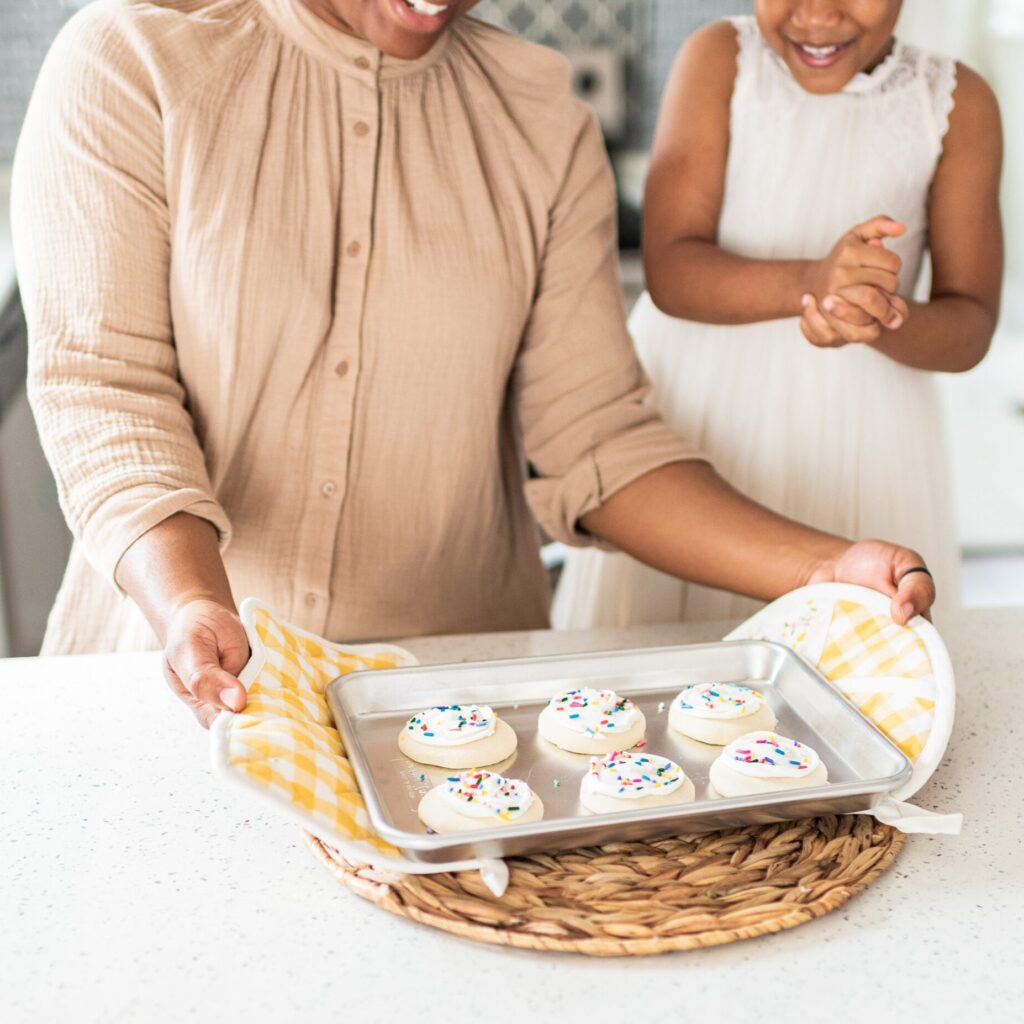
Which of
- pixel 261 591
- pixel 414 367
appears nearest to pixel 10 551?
pixel 261 591

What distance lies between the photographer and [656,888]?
855 mm

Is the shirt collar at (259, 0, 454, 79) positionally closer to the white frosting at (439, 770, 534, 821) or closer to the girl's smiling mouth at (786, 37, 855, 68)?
the girl's smiling mouth at (786, 37, 855, 68)

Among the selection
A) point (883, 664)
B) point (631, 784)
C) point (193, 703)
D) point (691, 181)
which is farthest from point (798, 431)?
point (193, 703)

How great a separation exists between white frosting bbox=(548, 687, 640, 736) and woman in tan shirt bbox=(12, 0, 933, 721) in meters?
0.26

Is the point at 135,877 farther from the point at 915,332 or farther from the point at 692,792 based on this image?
the point at 915,332

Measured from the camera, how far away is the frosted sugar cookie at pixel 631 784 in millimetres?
900

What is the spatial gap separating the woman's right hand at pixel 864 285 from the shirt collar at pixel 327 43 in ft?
1.57

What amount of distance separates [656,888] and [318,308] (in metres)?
0.71

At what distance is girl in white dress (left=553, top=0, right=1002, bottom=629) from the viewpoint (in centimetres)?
150

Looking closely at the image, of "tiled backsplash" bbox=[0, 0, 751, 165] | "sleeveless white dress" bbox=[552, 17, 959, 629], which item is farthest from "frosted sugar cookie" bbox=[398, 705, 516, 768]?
"tiled backsplash" bbox=[0, 0, 751, 165]

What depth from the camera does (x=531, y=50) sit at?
57.2 inches

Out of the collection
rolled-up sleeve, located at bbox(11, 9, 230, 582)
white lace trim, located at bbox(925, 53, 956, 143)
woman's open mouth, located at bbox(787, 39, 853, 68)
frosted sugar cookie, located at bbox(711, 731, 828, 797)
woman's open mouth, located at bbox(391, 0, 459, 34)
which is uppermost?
woman's open mouth, located at bbox(391, 0, 459, 34)

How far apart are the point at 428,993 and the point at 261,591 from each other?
704 mm

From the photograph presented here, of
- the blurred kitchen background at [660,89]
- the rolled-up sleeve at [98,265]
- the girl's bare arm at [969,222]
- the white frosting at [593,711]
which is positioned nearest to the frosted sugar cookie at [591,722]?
the white frosting at [593,711]
